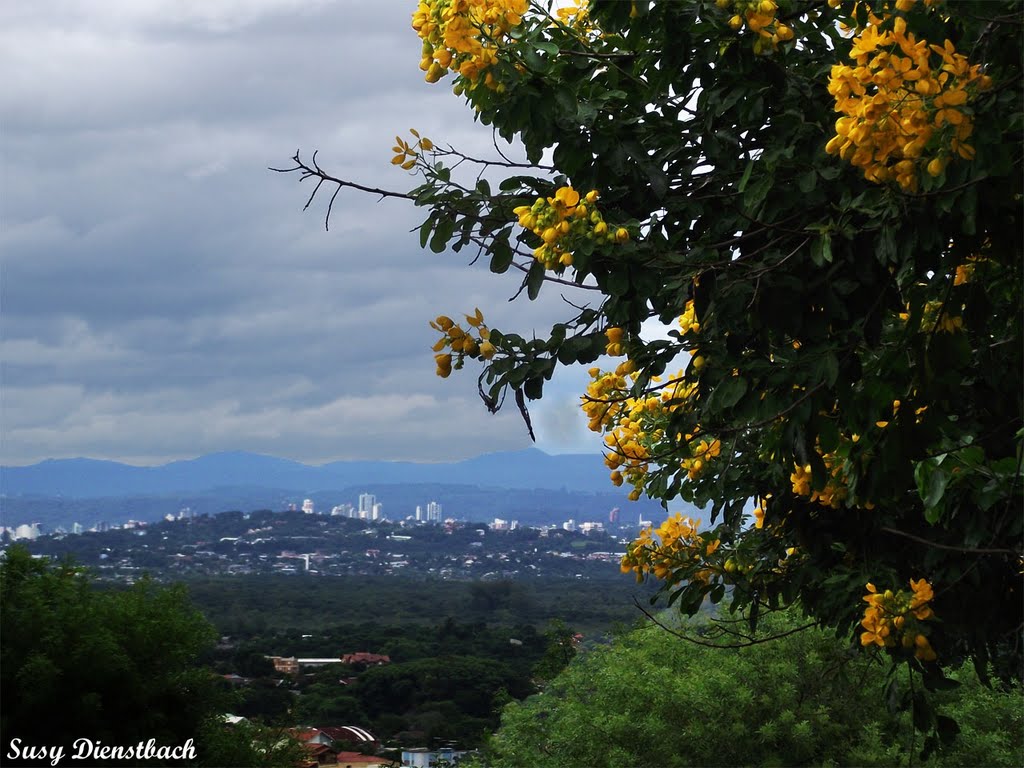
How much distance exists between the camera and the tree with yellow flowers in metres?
2.72

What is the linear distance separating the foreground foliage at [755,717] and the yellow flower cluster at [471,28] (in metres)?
5.15

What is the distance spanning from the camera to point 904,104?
8.21 feet

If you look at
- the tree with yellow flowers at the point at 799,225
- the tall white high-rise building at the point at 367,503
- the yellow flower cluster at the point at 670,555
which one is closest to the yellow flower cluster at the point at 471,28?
the tree with yellow flowers at the point at 799,225

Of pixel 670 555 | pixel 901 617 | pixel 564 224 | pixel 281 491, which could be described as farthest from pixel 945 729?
pixel 281 491

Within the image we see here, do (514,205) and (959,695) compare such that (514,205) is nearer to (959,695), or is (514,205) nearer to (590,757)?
(590,757)

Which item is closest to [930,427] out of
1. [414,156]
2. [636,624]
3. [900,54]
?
[900,54]

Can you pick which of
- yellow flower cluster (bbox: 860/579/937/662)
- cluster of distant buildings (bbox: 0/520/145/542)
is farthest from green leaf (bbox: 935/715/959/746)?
cluster of distant buildings (bbox: 0/520/145/542)

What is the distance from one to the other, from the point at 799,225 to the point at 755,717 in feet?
16.5

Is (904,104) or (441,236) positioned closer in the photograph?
(904,104)

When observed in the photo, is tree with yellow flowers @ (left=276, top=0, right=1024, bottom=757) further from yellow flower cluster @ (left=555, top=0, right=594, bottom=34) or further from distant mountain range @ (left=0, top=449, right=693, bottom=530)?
distant mountain range @ (left=0, top=449, right=693, bottom=530)

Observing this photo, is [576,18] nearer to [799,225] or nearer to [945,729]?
[799,225]

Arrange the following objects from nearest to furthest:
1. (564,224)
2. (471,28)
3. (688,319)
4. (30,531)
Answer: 1. (564,224)
2. (471,28)
3. (688,319)
4. (30,531)

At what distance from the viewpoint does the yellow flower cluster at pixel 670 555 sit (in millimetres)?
4605

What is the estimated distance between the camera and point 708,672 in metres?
7.42
